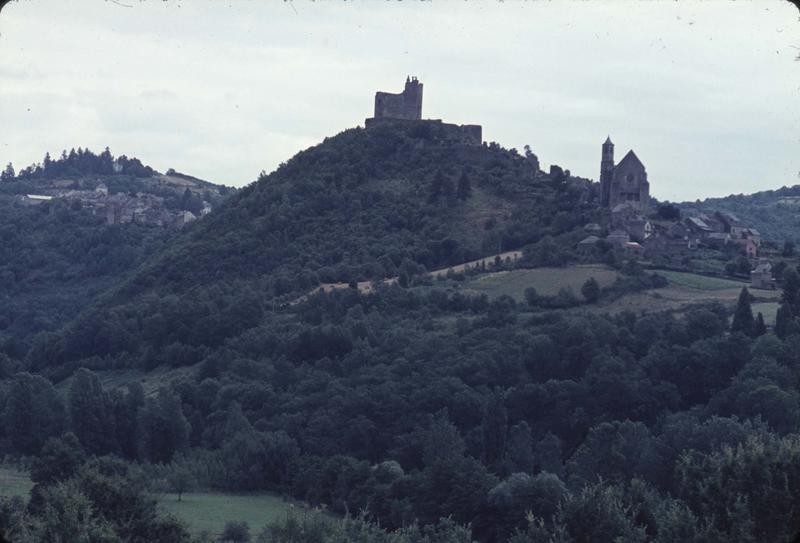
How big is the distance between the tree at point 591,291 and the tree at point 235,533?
84.2ft

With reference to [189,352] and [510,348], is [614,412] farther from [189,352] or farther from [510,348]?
[189,352]

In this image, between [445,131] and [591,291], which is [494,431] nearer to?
[591,291]

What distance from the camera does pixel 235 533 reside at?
35.8 m

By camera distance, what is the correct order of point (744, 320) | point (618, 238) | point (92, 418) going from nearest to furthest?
point (92, 418), point (744, 320), point (618, 238)

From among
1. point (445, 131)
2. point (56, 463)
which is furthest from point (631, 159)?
point (56, 463)

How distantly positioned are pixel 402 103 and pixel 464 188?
310 inches

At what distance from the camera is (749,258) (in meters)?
64.0

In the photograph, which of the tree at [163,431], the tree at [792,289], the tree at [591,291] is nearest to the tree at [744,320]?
the tree at [792,289]

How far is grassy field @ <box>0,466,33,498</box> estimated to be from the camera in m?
40.2

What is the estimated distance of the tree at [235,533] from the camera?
35166mm

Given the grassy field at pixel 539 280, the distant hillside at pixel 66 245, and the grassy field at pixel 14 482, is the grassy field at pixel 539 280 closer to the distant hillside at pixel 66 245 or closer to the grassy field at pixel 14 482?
the distant hillside at pixel 66 245

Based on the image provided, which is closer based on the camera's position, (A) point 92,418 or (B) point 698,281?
(A) point 92,418

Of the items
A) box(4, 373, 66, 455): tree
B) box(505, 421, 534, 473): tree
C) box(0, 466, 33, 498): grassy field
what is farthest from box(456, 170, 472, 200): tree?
box(0, 466, 33, 498): grassy field

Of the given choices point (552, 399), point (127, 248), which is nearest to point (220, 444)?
point (552, 399)
